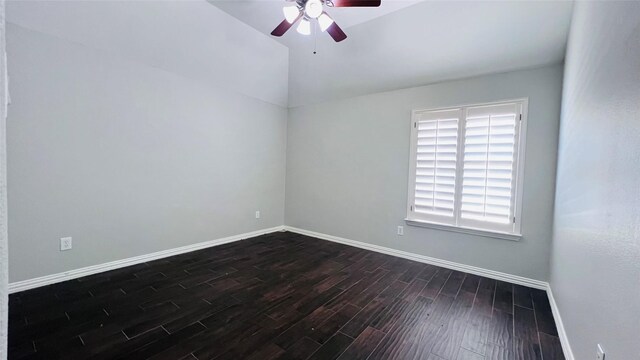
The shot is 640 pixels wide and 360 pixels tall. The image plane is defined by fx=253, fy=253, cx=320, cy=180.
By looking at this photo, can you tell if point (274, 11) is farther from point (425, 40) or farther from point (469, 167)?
point (469, 167)

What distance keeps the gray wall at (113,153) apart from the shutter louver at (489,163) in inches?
120

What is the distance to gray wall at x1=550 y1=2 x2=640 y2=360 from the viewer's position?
36.5 inches

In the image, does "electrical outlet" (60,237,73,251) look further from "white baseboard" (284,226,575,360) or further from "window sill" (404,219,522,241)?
"window sill" (404,219,522,241)

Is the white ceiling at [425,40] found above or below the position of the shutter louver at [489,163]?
above

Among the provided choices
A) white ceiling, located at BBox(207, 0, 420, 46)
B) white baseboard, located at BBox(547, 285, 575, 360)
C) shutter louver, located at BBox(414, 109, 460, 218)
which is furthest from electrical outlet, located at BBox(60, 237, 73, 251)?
white baseboard, located at BBox(547, 285, 575, 360)

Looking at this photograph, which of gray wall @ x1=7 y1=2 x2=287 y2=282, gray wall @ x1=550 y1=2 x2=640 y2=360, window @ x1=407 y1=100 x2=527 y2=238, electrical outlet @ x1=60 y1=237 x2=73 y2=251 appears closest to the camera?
gray wall @ x1=550 y1=2 x2=640 y2=360

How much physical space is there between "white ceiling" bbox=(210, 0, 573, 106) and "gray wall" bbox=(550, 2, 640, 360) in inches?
22.8

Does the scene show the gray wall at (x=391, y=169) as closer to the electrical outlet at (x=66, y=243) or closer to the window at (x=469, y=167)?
the window at (x=469, y=167)

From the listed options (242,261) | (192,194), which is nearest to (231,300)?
(242,261)

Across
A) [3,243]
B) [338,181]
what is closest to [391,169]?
[338,181]

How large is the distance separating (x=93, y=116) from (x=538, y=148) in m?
4.87

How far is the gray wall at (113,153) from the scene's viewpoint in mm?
2398

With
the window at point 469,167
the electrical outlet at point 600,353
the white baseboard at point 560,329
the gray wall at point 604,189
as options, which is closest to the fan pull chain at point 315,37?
the window at point 469,167

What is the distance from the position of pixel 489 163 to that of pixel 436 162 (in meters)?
0.60
